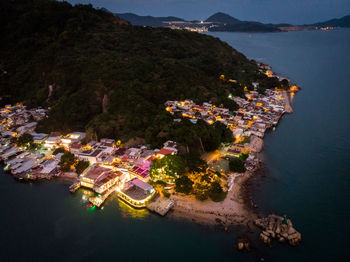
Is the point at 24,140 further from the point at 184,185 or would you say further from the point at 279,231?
the point at 279,231

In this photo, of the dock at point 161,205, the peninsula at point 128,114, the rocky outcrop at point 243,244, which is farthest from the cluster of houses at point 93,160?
the rocky outcrop at point 243,244

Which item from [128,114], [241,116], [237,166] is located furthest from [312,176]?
[128,114]

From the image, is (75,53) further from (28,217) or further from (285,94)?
(285,94)

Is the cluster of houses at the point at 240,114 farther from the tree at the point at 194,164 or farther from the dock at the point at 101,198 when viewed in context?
the dock at the point at 101,198

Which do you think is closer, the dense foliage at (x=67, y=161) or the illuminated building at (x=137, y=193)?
the illuminated building at (x=137, y=193)

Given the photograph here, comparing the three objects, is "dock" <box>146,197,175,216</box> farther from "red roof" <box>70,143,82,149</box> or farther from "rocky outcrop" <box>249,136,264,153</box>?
"rocky outcrop" <box>249,136,264,153</box>

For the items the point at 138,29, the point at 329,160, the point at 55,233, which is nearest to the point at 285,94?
the point at 329,160
